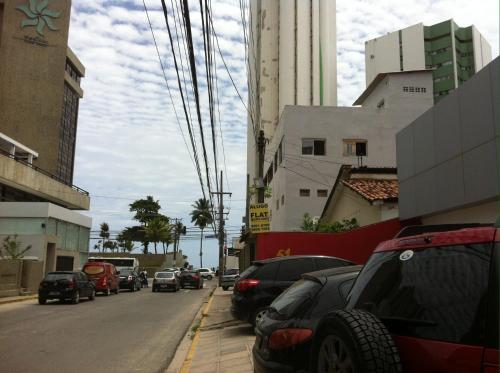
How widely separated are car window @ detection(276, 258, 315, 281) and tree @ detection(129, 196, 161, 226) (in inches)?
3230

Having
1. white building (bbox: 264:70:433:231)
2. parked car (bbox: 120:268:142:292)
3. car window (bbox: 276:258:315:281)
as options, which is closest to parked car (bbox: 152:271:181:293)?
parked car (bbox: 120:268:142:292)

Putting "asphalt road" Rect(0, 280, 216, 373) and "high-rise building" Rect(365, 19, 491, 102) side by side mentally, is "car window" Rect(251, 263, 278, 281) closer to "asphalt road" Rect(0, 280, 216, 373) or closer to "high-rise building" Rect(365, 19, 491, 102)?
"asphalt road" Rect(0, 280, 216, 373)

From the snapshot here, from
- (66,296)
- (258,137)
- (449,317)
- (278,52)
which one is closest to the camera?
(449,317)

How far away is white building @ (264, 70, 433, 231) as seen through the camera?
37.0 m

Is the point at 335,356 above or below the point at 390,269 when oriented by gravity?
below

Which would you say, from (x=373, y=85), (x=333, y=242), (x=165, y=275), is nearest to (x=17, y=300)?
(x=165, y=275)

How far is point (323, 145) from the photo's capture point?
37.6m

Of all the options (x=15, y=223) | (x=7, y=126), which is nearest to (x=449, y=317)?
(x=15, y=223)

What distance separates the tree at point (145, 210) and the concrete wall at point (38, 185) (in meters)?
36.9

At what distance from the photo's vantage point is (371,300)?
3.63 meters

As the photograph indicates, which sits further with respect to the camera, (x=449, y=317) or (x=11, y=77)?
(x=11, y=77)

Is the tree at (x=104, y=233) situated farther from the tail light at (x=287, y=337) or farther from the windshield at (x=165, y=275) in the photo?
the tail light at (x=287, y=337)

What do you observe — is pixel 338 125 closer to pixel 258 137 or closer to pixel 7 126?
pixel 258 137

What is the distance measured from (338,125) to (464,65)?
57661 millimetres
